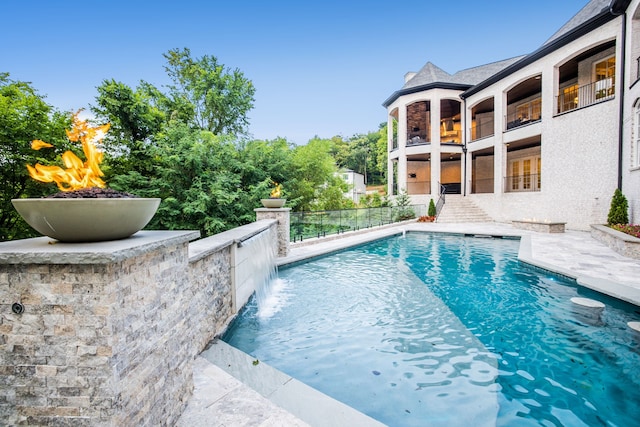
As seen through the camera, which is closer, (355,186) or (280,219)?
(280,219)

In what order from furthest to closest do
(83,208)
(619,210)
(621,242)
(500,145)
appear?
(500,145) < (619,210) < (621,242) < (83,208)

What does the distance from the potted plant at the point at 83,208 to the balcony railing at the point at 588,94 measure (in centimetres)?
1520

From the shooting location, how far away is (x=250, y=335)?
3955 mm

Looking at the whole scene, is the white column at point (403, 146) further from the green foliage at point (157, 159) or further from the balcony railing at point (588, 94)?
the balcony railing at point (588, 94)

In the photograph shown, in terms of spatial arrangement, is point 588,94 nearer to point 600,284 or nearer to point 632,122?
point 632,122

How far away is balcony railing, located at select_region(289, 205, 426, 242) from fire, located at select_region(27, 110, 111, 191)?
7.54 meters

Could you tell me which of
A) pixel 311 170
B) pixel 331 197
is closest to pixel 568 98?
pixel 331 197

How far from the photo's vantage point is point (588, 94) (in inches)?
501

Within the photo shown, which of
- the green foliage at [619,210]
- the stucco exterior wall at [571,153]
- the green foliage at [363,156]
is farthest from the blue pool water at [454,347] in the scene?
the green foliage at [363,156]

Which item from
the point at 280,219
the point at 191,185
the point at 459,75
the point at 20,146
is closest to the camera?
the point at 280,219

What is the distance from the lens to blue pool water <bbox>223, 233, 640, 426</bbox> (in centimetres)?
259

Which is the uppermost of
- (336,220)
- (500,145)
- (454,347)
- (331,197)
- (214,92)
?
(214,92)

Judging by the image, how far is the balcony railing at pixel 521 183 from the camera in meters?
16.1

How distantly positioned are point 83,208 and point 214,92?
22.9 m
